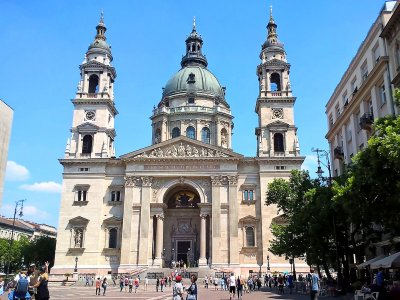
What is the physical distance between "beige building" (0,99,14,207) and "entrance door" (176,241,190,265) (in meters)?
44.1

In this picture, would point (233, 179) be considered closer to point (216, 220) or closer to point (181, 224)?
point (216, 220)

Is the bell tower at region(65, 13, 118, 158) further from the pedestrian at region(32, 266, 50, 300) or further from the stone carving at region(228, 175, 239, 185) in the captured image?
the pedestrian at region(32, 266, 50, 300)

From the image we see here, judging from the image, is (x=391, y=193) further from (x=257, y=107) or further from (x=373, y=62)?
(x=257, y=107)

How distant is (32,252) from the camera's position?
239ft

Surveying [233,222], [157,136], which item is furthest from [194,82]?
[233,222]

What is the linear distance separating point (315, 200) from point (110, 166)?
33.5m

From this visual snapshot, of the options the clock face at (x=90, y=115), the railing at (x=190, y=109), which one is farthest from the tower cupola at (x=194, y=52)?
the clock face at (x=90, y=115)

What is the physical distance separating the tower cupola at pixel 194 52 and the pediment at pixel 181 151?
26.6m

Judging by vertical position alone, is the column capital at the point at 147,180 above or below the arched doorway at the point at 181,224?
above

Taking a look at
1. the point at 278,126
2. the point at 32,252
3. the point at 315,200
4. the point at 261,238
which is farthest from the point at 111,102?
the point at 315,200

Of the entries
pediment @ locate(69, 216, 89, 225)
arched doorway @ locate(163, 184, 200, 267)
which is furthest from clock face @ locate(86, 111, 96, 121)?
arched doorway @ locate(163, 184, 200, 267)

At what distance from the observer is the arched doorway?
185ft

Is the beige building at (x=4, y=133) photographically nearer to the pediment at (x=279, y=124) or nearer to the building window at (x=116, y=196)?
the building window at (x=116, y=196)

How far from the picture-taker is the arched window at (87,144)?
57.4 meters
